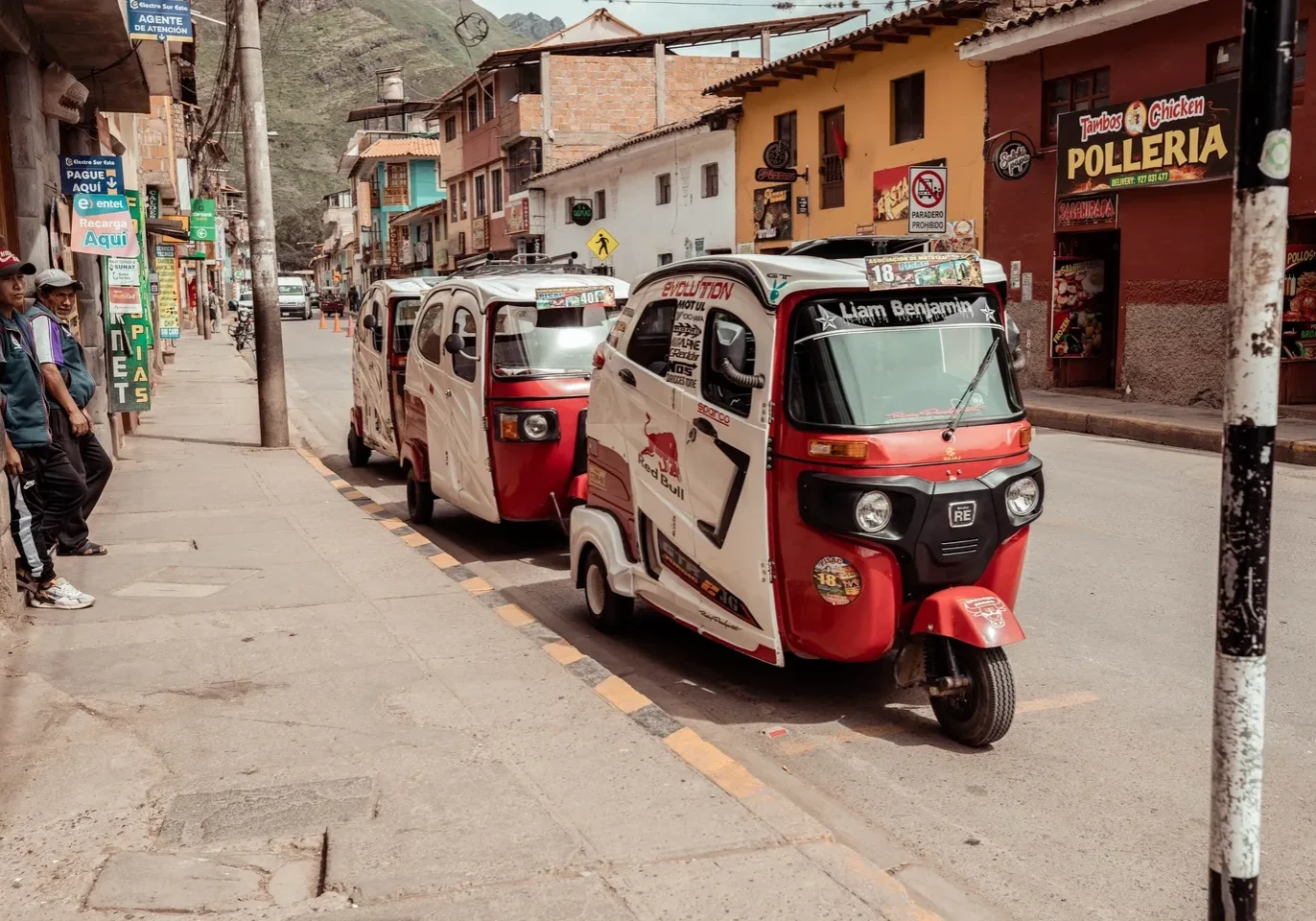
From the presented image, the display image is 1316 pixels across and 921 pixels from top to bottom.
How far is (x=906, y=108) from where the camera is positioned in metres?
24.1

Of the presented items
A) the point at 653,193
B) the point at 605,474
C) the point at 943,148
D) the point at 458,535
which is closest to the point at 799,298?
the point at 605,474

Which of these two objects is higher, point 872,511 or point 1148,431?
point 872,511

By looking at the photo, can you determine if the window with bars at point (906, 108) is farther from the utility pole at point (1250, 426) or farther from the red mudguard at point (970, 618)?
the utility pole at point (1250, 426)

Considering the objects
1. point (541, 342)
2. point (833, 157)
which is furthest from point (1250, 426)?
point (833, 157)

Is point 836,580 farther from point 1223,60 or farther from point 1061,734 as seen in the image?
point 1223,60

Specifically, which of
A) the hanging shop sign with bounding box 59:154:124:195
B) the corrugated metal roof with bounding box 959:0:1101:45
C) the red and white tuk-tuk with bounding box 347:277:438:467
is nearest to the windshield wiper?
the red and white tuk-tuk with bounding box 347:277:438:467

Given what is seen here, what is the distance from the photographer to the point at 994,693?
195 inches

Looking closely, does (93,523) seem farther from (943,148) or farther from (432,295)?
(943,148)

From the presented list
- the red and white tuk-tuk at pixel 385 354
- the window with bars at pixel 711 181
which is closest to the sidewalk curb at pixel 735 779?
the red and white tuk-tuk at pixel 385 354

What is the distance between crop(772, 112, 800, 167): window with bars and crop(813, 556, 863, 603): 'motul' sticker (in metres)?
23.4

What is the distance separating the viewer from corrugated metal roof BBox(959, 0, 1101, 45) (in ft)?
60.0

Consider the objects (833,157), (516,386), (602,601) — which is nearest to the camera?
(602,601)

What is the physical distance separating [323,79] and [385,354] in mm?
166458

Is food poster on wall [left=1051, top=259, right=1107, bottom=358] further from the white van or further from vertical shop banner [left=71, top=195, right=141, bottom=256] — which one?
the white van
